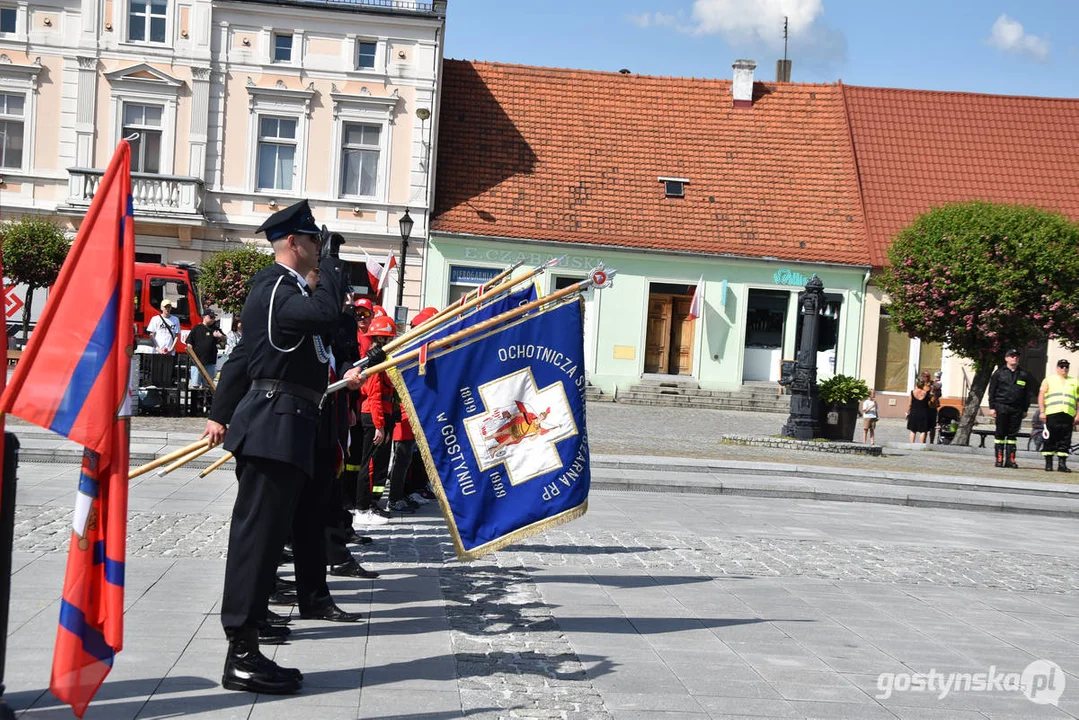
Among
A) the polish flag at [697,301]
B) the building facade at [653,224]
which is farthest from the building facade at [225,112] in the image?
the polish flag at [697,301]

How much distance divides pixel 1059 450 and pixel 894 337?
48.0 feet

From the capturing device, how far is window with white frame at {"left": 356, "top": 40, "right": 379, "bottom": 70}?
107ft

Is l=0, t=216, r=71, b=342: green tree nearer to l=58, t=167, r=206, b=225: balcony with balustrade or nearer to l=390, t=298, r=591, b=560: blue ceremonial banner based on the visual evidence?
l=58, t=167, r=206, b=225: balcony with balustrade

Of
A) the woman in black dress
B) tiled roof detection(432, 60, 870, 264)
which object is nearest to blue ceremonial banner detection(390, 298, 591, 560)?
A: the woman in black dress

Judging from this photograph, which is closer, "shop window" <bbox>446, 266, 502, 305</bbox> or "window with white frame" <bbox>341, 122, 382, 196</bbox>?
"window with white frame" <bbox>341, 122, 382, 196</bbox>

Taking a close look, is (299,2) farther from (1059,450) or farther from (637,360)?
(1059,450)

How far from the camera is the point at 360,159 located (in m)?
33.1

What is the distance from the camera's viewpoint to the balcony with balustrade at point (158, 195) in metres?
31.5

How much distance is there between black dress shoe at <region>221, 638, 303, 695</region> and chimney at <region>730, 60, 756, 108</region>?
3411 centimetres

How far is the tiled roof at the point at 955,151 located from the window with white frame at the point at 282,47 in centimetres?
1675

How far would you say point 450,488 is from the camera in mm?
6777

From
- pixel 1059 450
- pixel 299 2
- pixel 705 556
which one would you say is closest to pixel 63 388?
pixel 705 556

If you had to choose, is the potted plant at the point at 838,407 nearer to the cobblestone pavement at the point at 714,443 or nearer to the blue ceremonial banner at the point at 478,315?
the cobblestone pavement at the point at 714,443

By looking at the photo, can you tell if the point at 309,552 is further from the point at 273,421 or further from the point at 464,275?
the point at 464,275
